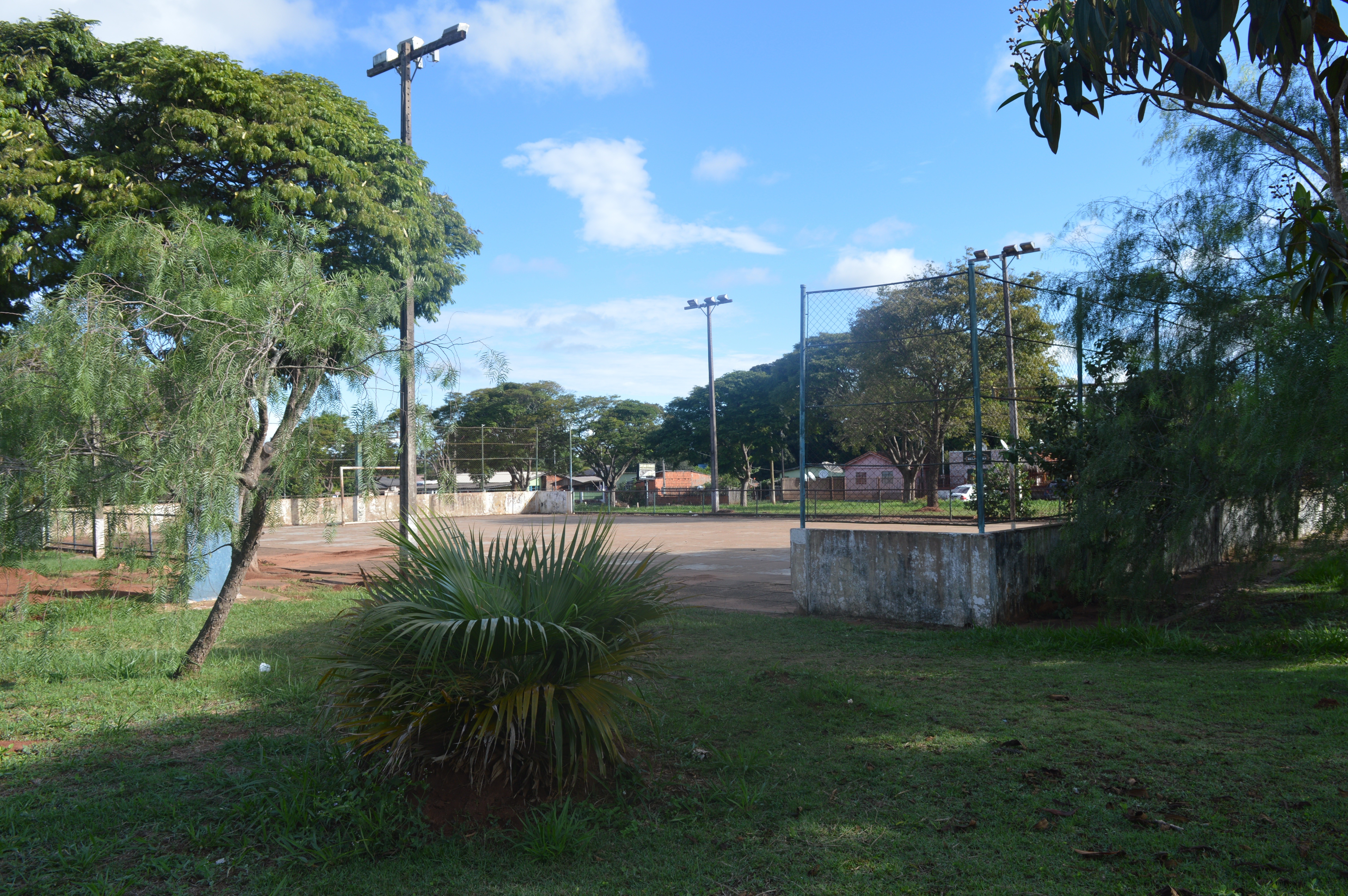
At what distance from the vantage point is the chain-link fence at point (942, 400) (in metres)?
9.25

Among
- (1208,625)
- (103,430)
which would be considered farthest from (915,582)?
(103,430)

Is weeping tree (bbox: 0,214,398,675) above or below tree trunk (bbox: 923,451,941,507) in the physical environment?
above

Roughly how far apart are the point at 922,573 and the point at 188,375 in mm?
7136

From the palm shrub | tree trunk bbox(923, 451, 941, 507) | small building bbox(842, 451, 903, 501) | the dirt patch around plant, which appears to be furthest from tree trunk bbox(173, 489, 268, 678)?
small building bbox(842, 451, 903, 501)

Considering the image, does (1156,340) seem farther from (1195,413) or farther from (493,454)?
(493,454)

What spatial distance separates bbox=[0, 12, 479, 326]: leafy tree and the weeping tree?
10.9 ft

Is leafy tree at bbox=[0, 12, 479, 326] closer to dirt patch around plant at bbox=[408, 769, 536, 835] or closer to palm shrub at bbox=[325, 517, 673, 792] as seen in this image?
palm shrub at bbox=[325, 517, 673, 792]

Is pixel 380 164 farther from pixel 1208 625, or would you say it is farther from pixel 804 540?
pixel 1208 625

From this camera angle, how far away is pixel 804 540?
380 inches

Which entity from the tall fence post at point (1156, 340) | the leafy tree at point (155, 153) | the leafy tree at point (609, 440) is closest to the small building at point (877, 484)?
the tall fence post at point (1156, 340)

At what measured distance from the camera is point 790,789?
13.0ft

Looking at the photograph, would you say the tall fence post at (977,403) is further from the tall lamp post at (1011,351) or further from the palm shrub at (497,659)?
the palm shrub at (497,659)

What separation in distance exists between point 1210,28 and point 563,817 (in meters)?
4.45

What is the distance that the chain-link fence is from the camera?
30.3 feet
